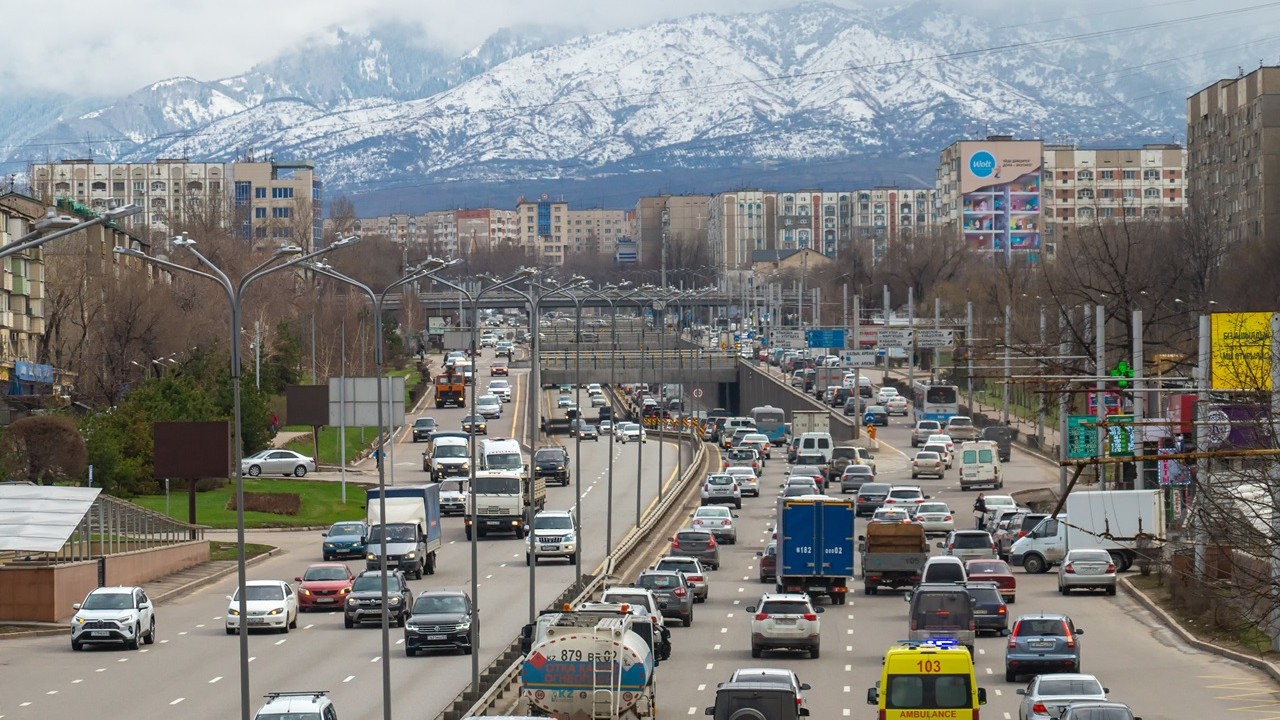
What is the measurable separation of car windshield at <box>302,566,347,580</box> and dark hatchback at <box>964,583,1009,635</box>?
17175 mm

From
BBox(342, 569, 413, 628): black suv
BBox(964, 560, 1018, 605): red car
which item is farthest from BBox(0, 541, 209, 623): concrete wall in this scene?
BBox(964, 560, 1018, 605): red car

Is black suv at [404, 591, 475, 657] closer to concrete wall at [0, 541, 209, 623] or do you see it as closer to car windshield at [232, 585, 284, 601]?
car windshield at [232, 585, 284, 601]

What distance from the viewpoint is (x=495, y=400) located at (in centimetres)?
12631

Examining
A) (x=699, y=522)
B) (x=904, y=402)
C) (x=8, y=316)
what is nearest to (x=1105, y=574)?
(x=699, y=522)

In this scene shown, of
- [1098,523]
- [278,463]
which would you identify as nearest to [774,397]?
[278,463]

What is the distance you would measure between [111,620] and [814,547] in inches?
680

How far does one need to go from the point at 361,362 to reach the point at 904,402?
120 ft

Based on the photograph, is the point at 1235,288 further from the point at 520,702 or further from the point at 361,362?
the point at 520,702

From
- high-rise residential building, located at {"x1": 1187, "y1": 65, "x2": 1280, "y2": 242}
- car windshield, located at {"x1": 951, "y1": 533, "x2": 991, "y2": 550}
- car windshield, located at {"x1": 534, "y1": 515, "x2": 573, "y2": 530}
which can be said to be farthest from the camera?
high-rise residential building, located at {"x1": 1187, "y1": 65, "x2": 1280, "y2": 242}

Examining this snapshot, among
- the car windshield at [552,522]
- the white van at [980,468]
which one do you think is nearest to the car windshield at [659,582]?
the car windshield at [552,522]

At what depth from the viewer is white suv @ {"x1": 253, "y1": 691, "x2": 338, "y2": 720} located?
27547 mm

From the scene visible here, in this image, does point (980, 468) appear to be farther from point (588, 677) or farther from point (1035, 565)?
point (588, 677)

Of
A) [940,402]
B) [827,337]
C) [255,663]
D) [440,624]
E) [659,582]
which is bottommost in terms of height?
[255,663]

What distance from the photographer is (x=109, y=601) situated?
44.9m
